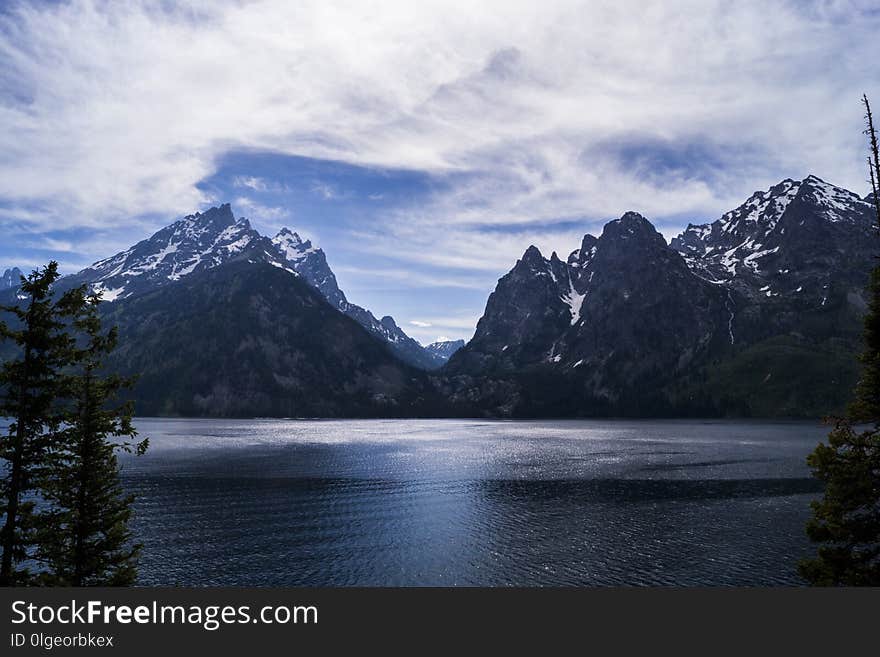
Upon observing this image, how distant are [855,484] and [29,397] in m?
39.7

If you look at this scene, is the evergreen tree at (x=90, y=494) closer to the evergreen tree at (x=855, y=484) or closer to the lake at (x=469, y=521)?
the lake at (x=469, y=521)

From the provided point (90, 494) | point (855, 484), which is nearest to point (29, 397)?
point (90, 494)

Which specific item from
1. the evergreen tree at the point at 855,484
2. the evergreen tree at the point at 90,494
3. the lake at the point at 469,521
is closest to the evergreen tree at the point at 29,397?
the evergreen tree at the point at 90,494

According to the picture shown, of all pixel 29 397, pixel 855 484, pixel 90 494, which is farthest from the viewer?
pixel 90 494

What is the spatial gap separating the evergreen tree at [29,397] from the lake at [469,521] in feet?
107

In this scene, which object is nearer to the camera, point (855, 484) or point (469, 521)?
point (855, 484)

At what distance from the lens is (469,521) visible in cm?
8038

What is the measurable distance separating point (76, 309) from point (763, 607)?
29.0 m

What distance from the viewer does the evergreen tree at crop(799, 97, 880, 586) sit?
26.9m

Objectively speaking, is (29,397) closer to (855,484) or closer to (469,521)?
(855,484)

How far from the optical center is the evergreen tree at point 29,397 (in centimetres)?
2402

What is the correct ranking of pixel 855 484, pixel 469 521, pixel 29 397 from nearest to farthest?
pixel 29 397
pixel 855 484
pixel 469 521

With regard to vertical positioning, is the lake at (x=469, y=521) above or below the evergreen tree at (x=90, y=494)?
below

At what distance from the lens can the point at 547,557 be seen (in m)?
61.8
